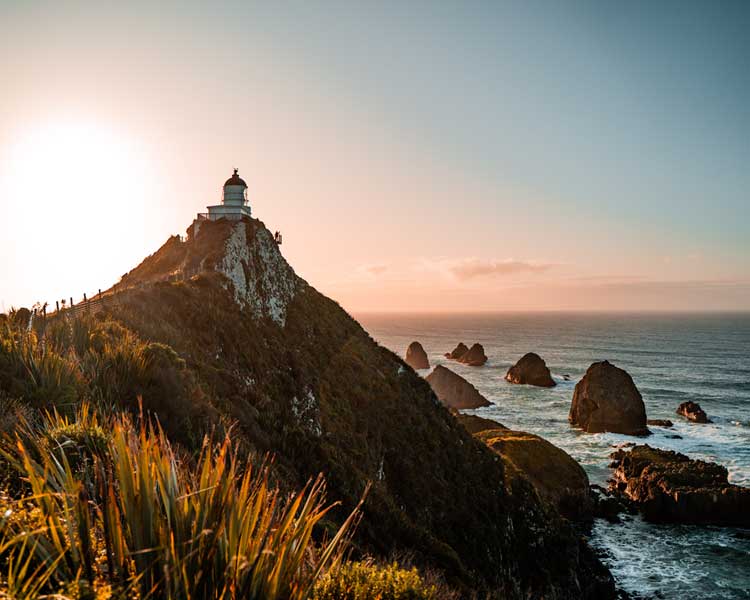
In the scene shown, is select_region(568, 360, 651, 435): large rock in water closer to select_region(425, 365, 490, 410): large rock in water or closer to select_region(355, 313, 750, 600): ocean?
select_region(355, 313, 750, 600): ocean

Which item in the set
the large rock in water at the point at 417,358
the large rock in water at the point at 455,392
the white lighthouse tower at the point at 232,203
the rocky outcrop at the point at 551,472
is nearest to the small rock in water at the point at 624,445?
the rocky outcrop at the point at 551,472

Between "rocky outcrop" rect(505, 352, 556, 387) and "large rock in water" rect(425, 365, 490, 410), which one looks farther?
"rocky outcrop" rect(505, 352, 556, 387)

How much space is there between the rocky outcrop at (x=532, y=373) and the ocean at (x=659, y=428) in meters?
2.39

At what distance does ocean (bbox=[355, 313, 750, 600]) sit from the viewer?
29.3m

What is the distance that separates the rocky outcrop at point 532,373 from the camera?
8944cm

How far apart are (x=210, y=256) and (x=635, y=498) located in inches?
1595

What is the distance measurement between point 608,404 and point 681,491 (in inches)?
917

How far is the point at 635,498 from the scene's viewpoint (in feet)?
132

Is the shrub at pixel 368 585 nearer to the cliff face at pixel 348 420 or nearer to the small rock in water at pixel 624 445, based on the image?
the cliff face at pixel 348 420

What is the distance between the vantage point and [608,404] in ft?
199

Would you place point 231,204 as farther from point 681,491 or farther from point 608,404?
point 608,404

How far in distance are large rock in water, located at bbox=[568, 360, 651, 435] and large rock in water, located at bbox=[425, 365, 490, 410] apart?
15.3 meters

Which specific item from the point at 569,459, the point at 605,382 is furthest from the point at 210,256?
the point at 605,382

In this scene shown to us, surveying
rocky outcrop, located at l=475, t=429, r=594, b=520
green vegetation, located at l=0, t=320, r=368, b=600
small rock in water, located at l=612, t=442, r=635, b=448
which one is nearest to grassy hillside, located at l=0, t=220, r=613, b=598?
green vegetation, located at l=0, t=320, r=368, b=600
